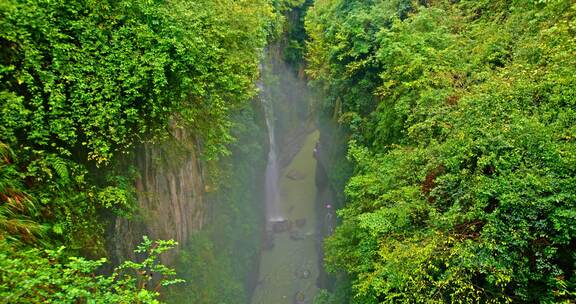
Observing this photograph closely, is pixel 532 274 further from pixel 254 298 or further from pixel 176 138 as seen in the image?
pixel 254 298

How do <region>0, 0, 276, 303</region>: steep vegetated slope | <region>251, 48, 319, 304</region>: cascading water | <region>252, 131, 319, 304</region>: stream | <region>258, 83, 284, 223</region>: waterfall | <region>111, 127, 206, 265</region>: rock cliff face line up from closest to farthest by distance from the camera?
1. <region>0, 0, 276, 303</region>: steep vegetated slope
2. <region>111, 127, 206, 265</region>: rock cliff face
3. <region>252, 131, 319, 304</region>: stream
4. <region>251, 48, 319, 304</region>: cascading water
5. <region>258, 83, 284, 223</region>: waterfall

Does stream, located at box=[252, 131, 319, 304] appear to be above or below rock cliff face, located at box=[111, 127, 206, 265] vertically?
below

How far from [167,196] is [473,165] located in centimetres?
876

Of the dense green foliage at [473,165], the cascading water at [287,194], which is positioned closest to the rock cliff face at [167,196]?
the dense green foliage at [473,165]

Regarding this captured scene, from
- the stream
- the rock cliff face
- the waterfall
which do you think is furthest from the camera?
the waterfall

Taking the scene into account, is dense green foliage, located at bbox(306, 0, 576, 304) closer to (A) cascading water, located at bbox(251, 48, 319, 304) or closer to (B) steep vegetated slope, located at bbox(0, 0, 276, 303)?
(B) steep vegetated slope, located at bbox(0, 0, 276, 303)

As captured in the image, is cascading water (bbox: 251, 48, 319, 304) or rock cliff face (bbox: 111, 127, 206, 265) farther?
cascading water (bbox: 251, 48, 319, 304)

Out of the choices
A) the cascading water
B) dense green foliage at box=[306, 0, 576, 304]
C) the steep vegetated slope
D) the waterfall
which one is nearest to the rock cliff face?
the steep vegetated slope

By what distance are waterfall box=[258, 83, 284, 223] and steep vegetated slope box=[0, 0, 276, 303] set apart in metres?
13.9

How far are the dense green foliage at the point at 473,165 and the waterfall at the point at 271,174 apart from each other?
462 inches

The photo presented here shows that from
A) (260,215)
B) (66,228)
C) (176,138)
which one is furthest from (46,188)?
(260,215)

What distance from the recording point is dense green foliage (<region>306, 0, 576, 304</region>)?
573 cm

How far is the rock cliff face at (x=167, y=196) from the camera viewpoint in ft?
29.6

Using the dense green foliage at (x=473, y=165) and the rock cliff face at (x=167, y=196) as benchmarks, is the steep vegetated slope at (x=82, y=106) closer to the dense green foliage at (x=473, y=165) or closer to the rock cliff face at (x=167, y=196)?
the rock cliff face at (x=167, y=196)
